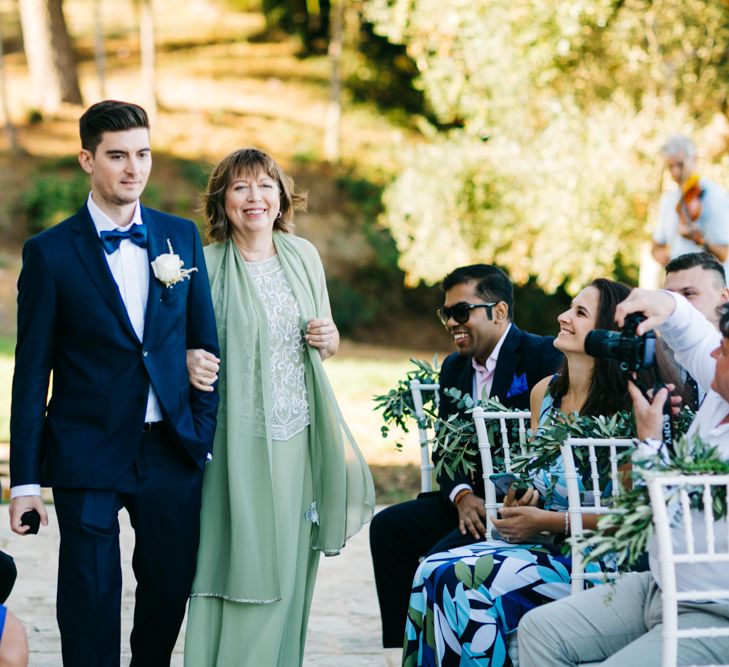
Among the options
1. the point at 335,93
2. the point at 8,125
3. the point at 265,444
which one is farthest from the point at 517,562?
the point at 335,93

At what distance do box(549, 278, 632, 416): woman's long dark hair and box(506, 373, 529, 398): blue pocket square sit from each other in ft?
2.13

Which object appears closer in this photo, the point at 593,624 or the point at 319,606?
the point at 593,624

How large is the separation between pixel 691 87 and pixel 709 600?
13.9 meters

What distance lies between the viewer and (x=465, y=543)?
4.26 meters

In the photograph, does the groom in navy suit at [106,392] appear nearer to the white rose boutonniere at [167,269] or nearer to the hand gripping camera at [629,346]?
the white rose boutonniere at [167,269]

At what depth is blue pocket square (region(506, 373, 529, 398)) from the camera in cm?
456

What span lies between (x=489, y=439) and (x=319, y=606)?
5.55 feet

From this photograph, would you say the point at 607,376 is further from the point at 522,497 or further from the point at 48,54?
the point at 48,54

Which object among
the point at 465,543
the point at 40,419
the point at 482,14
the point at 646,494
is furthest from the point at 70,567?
the point at 482,14

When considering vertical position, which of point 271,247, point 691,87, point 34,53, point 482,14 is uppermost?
point 34,53

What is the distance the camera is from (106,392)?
358 centimetres

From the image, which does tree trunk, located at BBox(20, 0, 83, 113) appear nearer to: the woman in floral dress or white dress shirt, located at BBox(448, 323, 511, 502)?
white dress shirt, located at BBox(448, 323, 511, 502)

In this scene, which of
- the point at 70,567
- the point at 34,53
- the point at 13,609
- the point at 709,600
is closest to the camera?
the point at 709,600

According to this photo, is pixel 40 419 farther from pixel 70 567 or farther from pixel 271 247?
Answer: pixel 271 247
